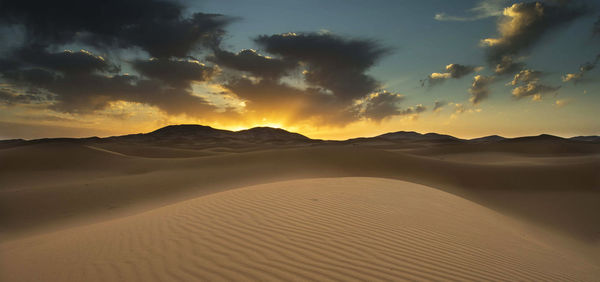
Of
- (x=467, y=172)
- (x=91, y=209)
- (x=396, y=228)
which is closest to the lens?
(x=396, y=228)

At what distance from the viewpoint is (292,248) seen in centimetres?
317

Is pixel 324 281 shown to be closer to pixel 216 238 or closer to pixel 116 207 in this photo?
pixel 216 238

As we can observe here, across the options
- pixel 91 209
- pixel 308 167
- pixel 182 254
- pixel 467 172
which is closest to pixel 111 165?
pixel 91 209

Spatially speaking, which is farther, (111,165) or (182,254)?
(111,165)

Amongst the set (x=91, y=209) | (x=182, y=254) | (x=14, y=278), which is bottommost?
(x=91, y=209)

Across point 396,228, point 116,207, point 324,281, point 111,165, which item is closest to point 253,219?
point 324,281

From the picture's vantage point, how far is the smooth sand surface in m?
2.75

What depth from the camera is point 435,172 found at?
49.1 feet

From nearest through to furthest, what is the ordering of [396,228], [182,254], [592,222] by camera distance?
[182,254] → [396,228] → [592,222]

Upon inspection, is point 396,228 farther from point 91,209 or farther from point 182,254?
point 91,209

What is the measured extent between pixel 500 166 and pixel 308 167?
467 inches

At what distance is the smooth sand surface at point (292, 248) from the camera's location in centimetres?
275

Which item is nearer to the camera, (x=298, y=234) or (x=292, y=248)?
(x=292, y=248)

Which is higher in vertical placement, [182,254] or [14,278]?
[182,254]
